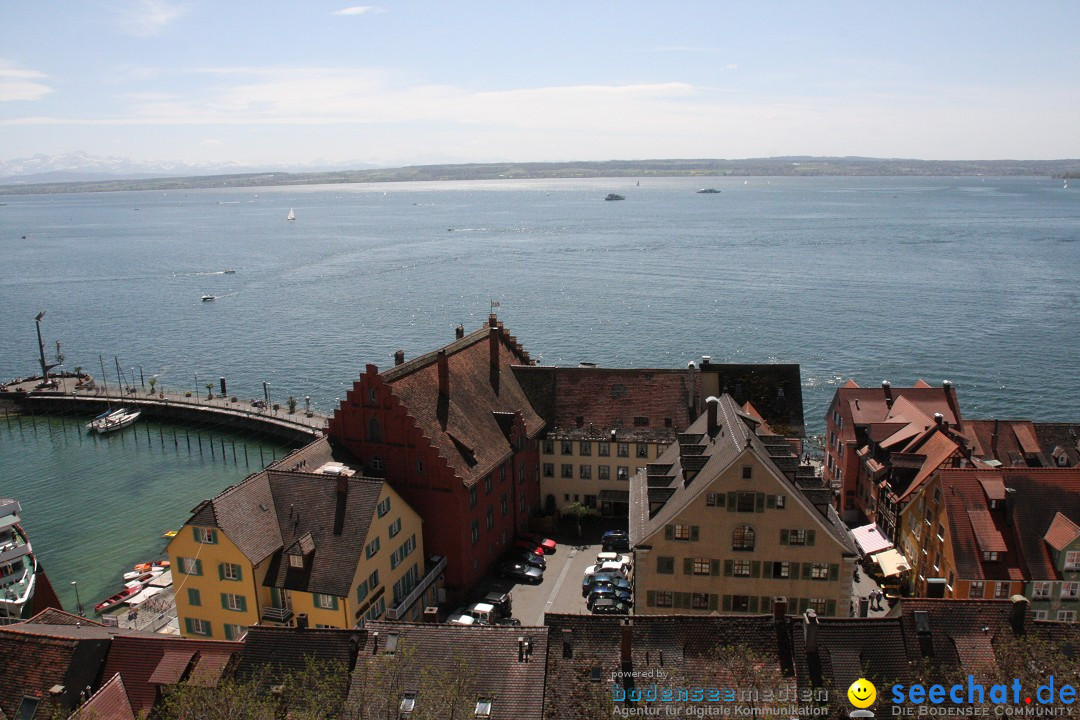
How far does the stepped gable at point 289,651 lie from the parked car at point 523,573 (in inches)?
889

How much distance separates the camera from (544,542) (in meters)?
64.2

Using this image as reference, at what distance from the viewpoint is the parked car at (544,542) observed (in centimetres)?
6359

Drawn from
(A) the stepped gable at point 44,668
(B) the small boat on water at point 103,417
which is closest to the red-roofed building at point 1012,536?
(A) the stepped gable at point 44,668

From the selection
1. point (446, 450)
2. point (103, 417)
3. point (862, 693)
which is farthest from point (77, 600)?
point (862, 693)

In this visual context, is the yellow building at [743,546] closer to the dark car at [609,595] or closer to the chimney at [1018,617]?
the dark car at [609,595]

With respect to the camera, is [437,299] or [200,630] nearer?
[200,630]

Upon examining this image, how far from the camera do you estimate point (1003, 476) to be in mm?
52875

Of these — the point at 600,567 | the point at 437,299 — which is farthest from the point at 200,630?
the point at 437,299

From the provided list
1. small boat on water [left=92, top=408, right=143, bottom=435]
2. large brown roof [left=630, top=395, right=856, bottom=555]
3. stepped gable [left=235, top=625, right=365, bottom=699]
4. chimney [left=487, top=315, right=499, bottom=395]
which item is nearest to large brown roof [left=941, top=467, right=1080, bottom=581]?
large brown roof [left=630, top=395, right=856, bottom=555]

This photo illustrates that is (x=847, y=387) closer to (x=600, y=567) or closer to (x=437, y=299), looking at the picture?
(x=600, y=567)

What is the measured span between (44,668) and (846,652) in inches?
1389

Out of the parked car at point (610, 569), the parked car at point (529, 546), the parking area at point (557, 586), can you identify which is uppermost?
the parked car at point (610, 569)

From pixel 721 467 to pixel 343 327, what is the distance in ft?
414

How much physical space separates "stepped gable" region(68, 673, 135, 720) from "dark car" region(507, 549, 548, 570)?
29818 millimetres
